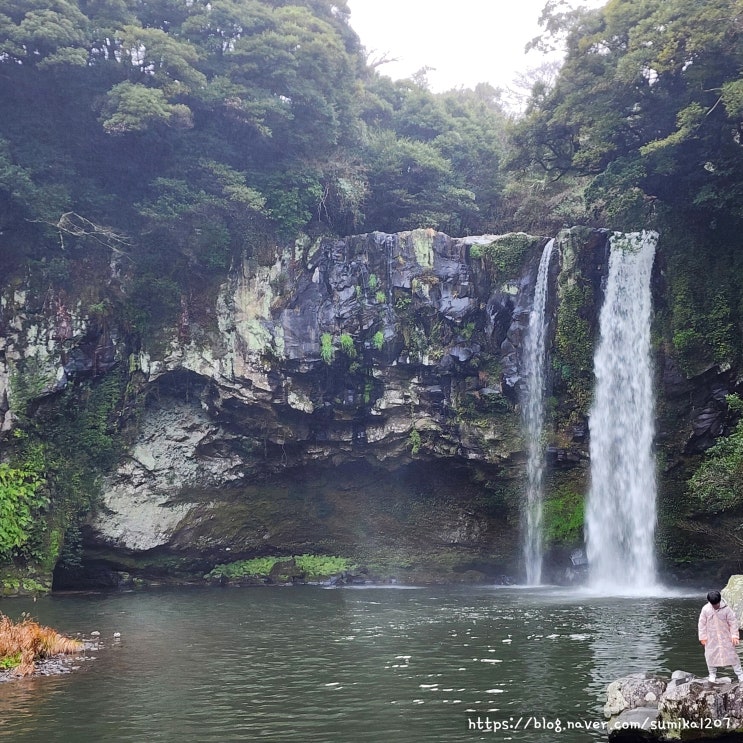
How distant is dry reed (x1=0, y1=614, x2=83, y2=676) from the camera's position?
1061cm

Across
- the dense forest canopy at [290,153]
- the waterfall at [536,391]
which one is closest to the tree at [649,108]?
the dense forest canopy at [290,153]

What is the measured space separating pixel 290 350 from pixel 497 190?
38.0 feet

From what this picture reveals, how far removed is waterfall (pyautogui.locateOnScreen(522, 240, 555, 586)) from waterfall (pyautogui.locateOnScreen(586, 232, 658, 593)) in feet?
5.15

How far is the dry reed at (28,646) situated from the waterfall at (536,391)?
1405 cm

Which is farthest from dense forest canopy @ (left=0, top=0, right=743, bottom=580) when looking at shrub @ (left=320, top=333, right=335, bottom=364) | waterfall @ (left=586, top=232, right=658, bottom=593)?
shrub @ (left=320, top=333, right=335, bottom=364)

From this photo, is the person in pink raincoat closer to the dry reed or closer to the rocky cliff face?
the dry reed

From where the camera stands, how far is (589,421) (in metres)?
21.6

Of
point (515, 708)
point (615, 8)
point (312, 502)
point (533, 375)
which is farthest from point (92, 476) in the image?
point (615, 8)

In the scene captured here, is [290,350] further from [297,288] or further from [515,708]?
[515,708]

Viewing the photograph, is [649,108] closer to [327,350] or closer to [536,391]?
[536,391]

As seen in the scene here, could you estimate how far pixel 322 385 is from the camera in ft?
77.2

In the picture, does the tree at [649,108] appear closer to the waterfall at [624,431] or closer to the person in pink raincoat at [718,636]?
the waterfall at [624,431]

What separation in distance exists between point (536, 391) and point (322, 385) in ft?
21.2

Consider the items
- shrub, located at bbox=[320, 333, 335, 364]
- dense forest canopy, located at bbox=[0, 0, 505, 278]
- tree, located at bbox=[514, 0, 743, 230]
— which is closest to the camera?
tree, located at bbox=[514, 0, 743, 230]
